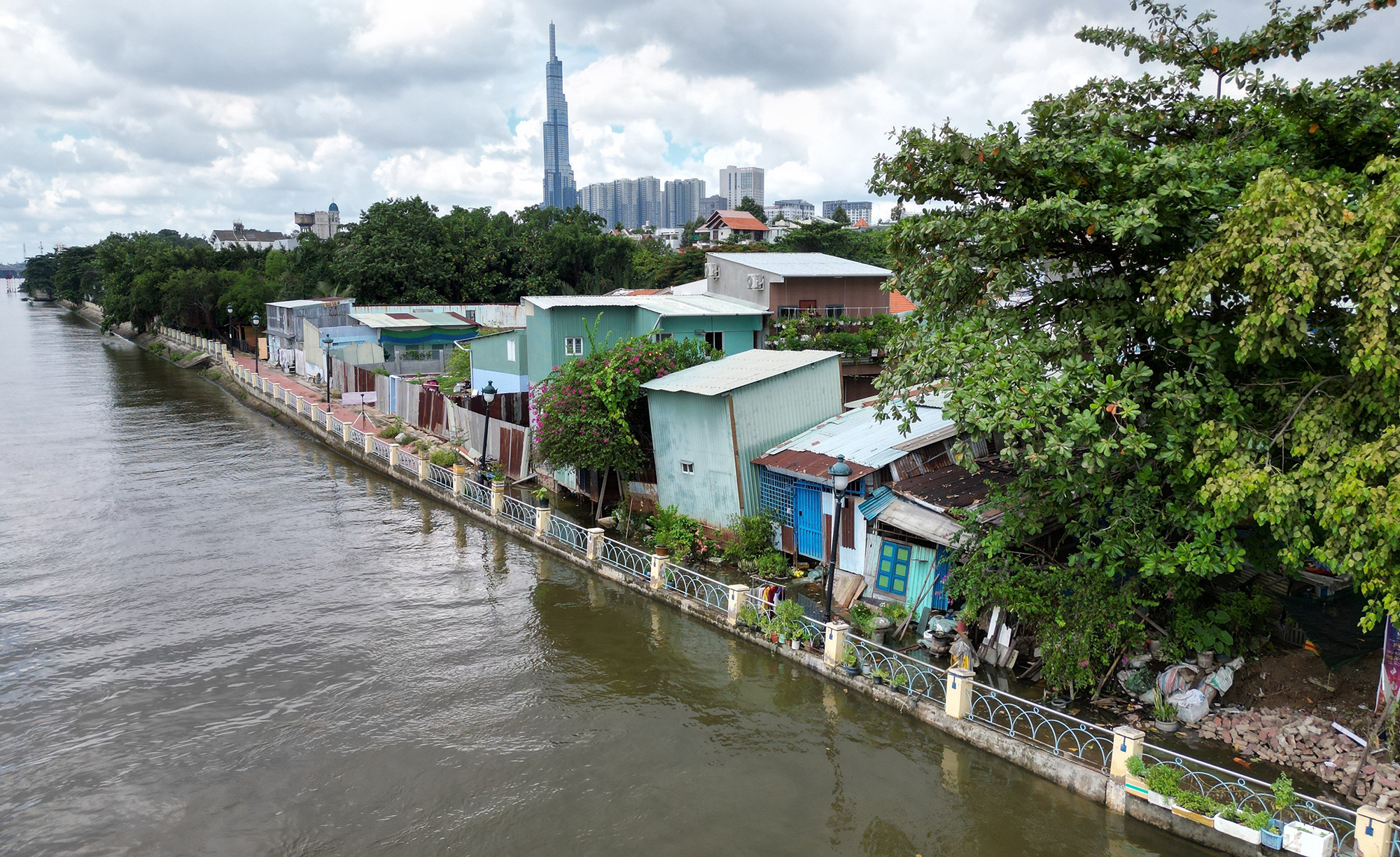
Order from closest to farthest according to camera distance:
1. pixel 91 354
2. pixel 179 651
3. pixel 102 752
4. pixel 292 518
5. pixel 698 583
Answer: pixel 102 752
pixel 179 651
pixel 698 583
pixel 292 518
pixel 91 354

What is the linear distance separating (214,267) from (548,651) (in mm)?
81746

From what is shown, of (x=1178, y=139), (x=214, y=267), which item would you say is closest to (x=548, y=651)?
(x=1178, y=139)

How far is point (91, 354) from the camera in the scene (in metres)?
70.3

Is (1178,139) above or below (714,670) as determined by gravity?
above

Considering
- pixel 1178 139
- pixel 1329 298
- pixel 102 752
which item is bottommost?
pixel 102 752

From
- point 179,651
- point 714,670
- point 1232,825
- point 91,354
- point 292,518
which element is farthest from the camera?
point 91,354

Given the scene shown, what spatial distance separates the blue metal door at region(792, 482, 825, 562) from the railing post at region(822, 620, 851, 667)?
3.70 metres

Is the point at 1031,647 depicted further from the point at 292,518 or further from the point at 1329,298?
the point at 292,518

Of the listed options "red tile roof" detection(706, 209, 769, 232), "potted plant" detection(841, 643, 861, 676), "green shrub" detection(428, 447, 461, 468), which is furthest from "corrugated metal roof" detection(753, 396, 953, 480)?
"red tile roof" detection(706, 209, 769, 232)

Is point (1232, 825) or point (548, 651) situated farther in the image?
point (548, 651)

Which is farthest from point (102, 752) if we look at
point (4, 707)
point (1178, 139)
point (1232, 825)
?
point (1178, 139)

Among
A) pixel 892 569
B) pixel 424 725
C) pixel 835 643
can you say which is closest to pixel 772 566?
pixel 892 569

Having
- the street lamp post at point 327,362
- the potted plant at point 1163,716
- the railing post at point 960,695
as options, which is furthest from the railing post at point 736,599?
the street lamp post at point 327,362

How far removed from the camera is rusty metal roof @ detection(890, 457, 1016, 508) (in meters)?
14.2
